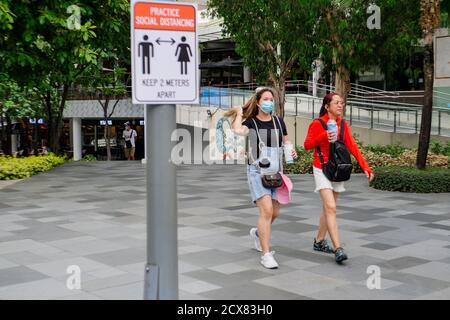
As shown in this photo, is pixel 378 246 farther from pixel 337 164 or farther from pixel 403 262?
pixel 337 164

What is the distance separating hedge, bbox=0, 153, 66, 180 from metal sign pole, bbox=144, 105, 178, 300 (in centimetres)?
1265

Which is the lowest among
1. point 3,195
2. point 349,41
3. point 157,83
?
point 3,195

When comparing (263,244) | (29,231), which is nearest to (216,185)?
(29,231)

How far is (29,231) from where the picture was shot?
8219 mm

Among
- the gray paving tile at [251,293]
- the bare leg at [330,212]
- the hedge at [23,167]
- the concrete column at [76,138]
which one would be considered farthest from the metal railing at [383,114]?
the concrete column at [76,138]

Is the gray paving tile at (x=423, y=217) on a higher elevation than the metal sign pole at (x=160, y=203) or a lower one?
lower

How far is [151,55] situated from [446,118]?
1631cm

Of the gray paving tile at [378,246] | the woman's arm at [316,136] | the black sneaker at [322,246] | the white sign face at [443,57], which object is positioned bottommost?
the gray paving tile at [378,246]

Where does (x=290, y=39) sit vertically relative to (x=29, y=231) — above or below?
above

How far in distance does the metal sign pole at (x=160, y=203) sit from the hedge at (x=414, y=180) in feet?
28.9

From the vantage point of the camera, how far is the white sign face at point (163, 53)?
12.3ft

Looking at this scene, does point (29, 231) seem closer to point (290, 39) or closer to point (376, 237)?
point (376, 237)

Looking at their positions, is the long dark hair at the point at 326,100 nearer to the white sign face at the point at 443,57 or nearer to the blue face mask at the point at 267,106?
the blue face mask at the point at 267,106
